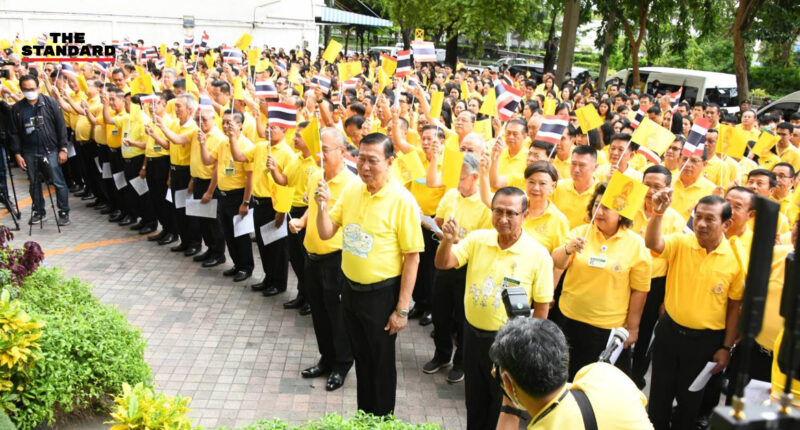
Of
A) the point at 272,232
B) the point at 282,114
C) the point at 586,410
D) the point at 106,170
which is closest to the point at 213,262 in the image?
the point at 272,232

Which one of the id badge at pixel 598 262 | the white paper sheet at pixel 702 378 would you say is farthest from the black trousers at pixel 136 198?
the white paper sheet at pixel 702 378

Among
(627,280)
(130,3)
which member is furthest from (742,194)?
(130,3)

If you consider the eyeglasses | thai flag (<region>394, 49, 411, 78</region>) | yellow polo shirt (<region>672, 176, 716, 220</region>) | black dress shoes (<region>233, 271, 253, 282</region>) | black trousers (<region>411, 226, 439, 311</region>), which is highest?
thai flag (<region>394, 49, 411, 78</region>)

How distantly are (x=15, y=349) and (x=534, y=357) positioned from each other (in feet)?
10.1

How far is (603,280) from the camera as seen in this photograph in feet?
13.9

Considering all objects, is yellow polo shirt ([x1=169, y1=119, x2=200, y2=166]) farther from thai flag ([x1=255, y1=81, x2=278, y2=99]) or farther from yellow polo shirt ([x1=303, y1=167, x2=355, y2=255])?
yellow polo shirt ([x1=303, y1=167, x2=355, y2=255])

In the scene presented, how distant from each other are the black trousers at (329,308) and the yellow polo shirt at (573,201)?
7.09 feet

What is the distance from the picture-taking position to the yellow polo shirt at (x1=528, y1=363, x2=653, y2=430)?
217 centimetres

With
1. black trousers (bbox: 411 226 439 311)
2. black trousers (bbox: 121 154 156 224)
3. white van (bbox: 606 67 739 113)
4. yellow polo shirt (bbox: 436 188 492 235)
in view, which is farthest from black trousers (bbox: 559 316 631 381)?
white van (bbox: 606 67 739 113)

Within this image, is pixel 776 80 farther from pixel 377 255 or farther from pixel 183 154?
pixel 377 255

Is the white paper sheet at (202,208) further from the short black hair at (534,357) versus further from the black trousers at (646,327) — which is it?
the short black hair at (534,357)

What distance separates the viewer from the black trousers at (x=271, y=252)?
6871 mm

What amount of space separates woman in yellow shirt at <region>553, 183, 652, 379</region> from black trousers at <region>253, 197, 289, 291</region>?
3530 mm

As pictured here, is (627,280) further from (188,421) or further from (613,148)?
(188,421)
